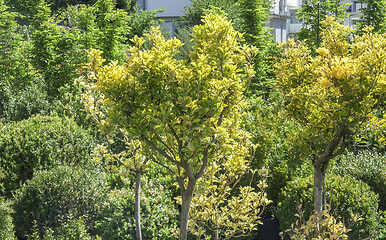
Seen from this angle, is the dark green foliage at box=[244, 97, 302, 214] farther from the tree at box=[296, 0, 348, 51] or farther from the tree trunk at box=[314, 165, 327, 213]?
the tree at box=[296, 0, 348, 51]

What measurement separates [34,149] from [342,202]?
13.4ft

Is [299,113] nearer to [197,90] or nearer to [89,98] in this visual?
[197,90]

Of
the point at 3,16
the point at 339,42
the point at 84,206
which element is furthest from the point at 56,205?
the point at 3,16

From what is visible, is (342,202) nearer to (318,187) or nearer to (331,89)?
(318,187)

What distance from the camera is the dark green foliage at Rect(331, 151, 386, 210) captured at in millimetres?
6109

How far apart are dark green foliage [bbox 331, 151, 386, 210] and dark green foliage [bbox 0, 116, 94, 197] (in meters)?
3.65

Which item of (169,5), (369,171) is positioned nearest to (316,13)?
(369,171)

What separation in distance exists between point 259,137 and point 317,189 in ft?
6.68

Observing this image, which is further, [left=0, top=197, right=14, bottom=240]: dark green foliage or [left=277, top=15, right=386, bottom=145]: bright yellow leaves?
[left=0, top=197, right=14, bottom=240]: dark green foliage

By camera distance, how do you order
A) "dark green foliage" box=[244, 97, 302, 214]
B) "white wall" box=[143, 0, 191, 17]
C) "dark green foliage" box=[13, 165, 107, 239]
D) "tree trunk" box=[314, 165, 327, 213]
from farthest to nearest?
"white wall" box=[143, 0, 191, 17] < "dark green foliage" box=[244, 97, 302, 214] < "dark green foliage" box=[13, 165, 107, 239] < "tree trunk" box=[314, 165, 327, 213]

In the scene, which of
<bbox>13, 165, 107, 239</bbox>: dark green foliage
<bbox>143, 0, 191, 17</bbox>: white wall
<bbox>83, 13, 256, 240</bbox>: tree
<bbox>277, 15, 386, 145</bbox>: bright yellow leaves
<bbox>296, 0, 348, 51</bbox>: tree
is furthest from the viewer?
<bbox>143, 0, 191, 17</bbox>: white wall

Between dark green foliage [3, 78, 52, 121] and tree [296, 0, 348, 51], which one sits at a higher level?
tree [296, 0, 348, 51]

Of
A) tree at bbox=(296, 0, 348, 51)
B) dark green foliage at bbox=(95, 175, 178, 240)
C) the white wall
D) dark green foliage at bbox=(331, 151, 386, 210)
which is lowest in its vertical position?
dark green foliage at bbox=(95, 175, 178, 240)

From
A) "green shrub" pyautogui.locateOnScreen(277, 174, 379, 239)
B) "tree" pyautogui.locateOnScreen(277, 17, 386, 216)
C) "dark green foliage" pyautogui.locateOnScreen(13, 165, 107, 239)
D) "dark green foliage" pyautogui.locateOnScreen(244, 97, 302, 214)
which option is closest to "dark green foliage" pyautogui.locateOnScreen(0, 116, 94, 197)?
"dark green foliage" pyautogui.locateOnScreen(13, 165, 107, 239)
